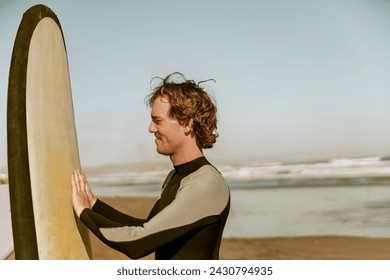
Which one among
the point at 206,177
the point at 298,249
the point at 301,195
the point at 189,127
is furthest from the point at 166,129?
the point at 301,195

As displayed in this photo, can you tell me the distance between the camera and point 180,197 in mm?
1167

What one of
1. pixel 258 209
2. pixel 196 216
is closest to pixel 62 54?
pixel 196 216

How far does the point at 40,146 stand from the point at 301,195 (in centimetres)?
505

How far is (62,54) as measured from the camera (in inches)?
53.5

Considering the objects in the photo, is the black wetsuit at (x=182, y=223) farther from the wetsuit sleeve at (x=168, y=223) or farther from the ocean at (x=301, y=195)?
the ocean at (x=301, y=195)

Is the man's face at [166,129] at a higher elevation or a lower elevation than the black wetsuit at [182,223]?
higher

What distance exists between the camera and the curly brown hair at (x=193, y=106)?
123cm

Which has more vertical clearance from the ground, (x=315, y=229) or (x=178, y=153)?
(x=178, y=153)

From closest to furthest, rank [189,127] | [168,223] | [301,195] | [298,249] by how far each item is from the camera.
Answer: [168,223] → [189,127] → [298,249] → [301,195]

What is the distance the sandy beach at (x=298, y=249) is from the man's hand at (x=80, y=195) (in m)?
2.54

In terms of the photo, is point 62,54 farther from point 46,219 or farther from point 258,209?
point 258,209

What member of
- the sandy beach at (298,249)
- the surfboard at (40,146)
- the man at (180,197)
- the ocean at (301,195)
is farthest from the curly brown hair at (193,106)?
the sandy beach at (298,249)

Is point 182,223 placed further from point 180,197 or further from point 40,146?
point 40,146
